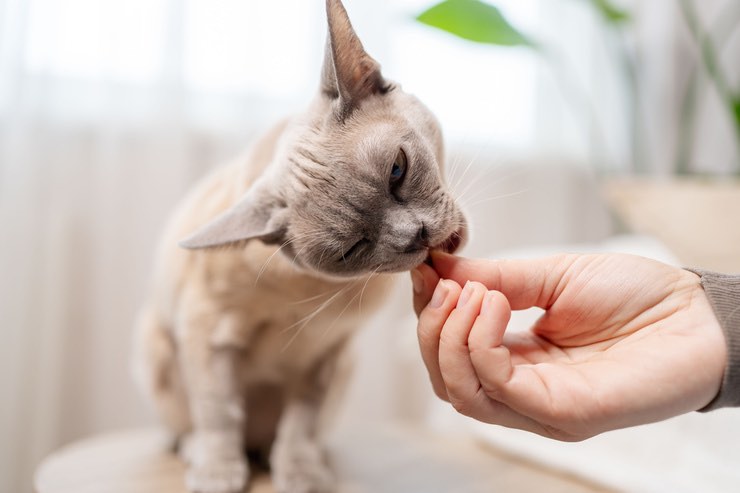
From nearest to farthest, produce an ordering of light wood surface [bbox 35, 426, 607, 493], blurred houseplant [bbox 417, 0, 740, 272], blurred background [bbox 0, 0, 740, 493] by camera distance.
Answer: light wood surface [bbox 35, 426, 607, 493]
blurred houseplant [bbox 417, 0, 740, 272]
blurred background [bbox 0, 0, 740, 493]

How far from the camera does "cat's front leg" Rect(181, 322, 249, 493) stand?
1.08m

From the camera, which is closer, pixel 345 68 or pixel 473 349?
pixel 473 349

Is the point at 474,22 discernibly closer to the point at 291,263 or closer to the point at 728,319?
the point at 291,263

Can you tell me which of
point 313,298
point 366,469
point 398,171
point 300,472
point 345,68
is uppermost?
point 345,68

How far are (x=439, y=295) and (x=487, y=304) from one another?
72 millimetres

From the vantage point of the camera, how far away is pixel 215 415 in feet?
3.60

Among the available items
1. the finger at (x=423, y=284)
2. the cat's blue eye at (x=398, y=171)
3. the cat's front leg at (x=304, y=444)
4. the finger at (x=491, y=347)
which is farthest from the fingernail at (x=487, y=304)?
the cat's front leg at (x=304, y=444)

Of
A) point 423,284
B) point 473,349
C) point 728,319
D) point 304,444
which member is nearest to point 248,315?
point 304,444

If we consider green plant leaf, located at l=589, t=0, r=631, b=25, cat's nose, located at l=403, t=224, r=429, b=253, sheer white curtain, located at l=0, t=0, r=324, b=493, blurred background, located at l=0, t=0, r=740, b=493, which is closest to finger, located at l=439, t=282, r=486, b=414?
cat's nose, located at l=403, t=224, r=429, b=253

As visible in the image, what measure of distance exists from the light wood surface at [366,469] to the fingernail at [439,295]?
0.49 meters

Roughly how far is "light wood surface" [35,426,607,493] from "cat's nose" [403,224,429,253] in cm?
52

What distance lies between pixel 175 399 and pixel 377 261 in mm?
641

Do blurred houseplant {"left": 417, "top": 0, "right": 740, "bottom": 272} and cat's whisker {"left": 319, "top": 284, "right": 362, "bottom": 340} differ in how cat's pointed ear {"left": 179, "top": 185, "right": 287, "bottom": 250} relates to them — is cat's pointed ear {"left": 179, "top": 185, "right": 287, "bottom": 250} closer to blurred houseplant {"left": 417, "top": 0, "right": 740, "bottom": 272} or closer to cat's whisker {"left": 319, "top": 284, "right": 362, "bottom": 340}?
cat's whisker {"left": 319, "top": 284, "right": 362, "bottom": 340}

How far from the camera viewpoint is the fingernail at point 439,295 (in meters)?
0.81
